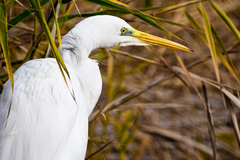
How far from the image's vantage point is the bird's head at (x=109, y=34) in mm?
1087

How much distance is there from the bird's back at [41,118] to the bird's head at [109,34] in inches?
6.0

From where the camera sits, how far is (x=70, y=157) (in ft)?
3.09

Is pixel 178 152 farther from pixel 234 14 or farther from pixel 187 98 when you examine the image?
pixel 234 14

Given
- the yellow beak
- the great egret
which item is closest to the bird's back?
the great egret

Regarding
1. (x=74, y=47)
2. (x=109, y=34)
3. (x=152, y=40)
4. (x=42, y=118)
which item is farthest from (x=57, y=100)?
(x=152, y=40)

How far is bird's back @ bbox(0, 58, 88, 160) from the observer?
2.85 ft

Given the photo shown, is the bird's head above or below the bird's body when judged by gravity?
above

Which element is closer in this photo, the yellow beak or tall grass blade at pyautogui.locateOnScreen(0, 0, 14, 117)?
tall grass blade at pyautogui.locateOnScreen(0, 0, 14, 117)

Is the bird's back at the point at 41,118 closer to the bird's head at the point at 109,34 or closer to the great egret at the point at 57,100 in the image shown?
the great egret at the point at 57,100

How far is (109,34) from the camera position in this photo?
1150 mm

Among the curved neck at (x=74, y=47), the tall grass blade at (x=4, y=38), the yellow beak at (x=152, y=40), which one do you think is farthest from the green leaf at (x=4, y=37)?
the yellow beak at (x=152, y=40)

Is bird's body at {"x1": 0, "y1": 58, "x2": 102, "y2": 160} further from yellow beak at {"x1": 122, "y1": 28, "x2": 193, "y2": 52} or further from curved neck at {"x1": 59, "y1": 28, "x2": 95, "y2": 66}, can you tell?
yellow beak at {"x1": 122, "y1": 28, "x2": 193, "y2": 52}

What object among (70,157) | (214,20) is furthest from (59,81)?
(214,20)

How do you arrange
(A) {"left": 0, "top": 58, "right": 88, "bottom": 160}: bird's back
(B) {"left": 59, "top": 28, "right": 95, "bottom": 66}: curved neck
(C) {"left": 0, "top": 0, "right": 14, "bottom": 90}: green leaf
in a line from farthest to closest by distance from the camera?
(B) {"left": 59, "top": 28, "right": 95, "bottom": 66}: curved neck < (A) {"left": 0, "top": 58, "right": 88, "bottom": 160}: bird's back < (C) {"left": 0, "top": 0, "right": 14, "bottom": 90}: green leaf
